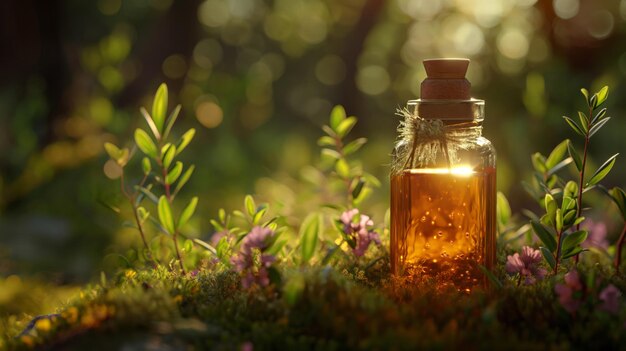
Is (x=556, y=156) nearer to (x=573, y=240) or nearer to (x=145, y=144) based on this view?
(x=573, y=240)

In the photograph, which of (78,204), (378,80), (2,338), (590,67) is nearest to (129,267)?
(2,338)

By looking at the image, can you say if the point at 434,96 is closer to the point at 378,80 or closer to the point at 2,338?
the point at 2,338

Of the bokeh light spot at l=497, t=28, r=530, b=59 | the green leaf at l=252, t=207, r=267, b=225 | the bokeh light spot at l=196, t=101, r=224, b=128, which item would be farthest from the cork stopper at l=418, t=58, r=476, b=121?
the bokeh light spot at l=497, t=28, r=530, b=59

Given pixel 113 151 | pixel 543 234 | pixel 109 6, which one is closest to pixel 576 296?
pixel 543 234

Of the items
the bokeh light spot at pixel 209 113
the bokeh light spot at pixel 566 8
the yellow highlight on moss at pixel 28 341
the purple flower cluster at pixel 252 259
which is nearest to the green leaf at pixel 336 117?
the purple flower cluster at pixel 252 259

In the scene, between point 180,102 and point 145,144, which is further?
point 180,102

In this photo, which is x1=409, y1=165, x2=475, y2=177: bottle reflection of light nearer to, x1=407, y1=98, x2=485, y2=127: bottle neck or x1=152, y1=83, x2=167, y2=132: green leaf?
x1=407, y1=98, x2=485, y2=127: bottle neck

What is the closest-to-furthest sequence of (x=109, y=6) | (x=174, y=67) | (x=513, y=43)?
1. (x=174, y=67)
2. (x=513, y=43)
3. (x=109, y=6)
